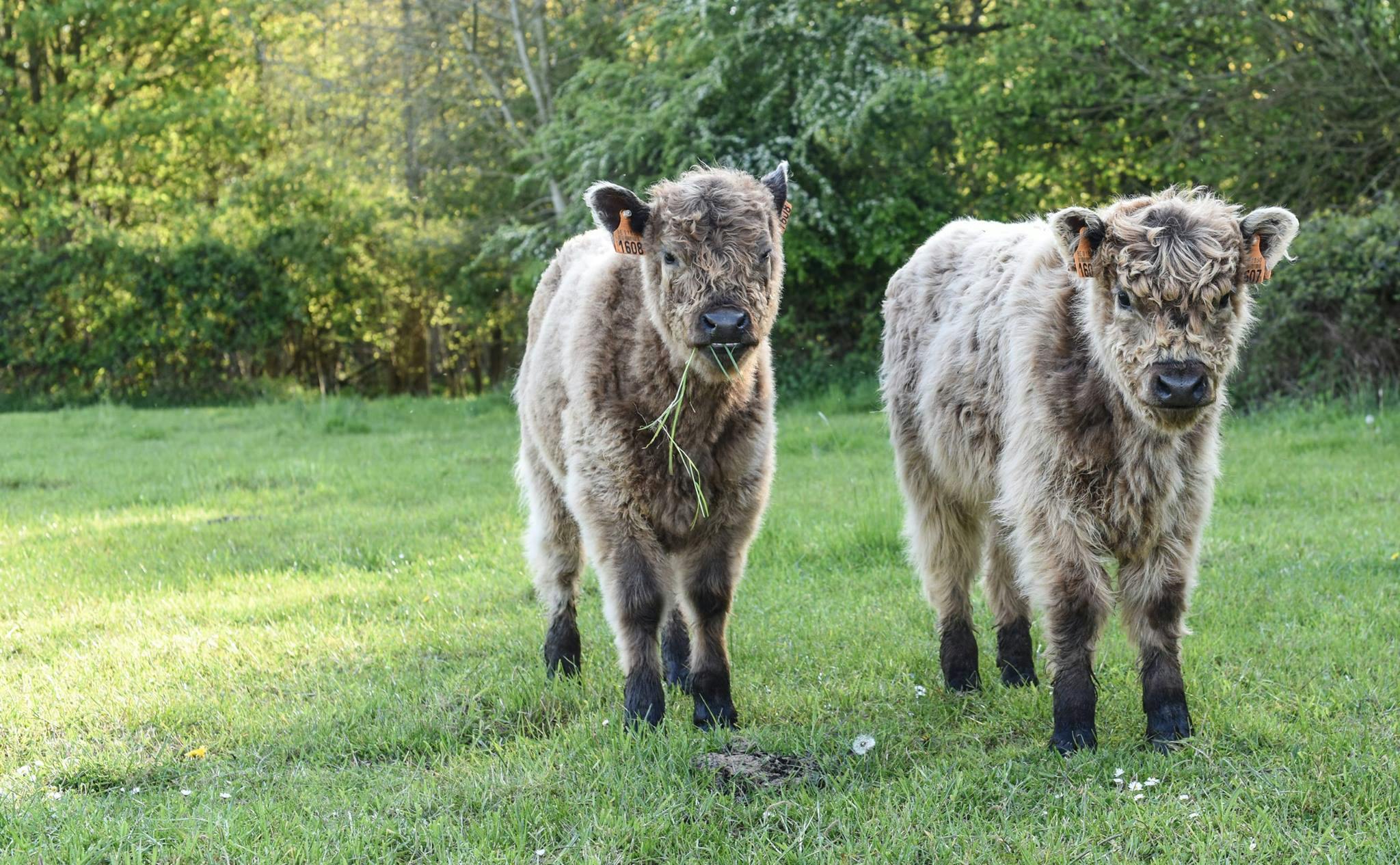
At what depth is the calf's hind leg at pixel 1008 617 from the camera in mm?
5469

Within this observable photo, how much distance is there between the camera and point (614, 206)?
5.07 meters

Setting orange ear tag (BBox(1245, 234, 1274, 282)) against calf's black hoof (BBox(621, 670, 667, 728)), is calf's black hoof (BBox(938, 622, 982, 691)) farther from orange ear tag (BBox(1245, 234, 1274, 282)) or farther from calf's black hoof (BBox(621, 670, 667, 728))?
orange ear tag (BBox(1245, 234, 1274, 282))

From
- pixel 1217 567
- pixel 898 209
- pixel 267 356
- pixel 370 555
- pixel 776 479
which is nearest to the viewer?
pixel 1217 567

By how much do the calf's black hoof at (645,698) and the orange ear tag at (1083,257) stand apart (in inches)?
90.8

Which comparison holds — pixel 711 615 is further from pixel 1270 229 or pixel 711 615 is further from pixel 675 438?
pixel 1270 229

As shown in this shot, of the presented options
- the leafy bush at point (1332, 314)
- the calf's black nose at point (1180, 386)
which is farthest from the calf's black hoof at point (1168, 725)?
the leafy bush at point (1332, 314)

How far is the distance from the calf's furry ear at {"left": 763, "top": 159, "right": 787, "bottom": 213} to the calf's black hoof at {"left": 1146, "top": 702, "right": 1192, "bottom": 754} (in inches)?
101

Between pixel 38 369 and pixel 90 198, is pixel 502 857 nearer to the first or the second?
pixel 38 369

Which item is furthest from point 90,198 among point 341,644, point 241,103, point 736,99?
point 341,644

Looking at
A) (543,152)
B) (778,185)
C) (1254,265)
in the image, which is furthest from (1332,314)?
(543,152)

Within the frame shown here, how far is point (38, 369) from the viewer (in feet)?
69.8

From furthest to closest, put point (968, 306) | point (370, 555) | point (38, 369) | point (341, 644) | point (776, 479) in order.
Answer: point (38, 369) < point (776, 479) < point (370, 555) < point (341, 644) < point (968, 306)

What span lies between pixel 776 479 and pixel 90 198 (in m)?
17.7

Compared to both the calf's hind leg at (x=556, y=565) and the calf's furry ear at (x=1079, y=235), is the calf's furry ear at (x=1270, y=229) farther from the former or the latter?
the calf's hind leg at (x=556, y=565)
